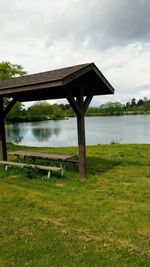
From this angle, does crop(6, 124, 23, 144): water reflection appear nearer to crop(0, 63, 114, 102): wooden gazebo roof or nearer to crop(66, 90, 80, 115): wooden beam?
crop(0, 63, 114, 102): wooden gazebo roof

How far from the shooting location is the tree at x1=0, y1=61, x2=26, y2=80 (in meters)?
16.4

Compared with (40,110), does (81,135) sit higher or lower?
Result: lower

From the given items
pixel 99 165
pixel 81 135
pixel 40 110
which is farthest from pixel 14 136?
pixel 40 110

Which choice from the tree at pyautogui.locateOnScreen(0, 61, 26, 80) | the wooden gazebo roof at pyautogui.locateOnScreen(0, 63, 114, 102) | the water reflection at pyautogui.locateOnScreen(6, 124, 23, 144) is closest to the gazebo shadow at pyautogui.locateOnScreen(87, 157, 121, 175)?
the wooden gazebo roof at pyautogui.locateOnScreen(0, 63, 114, 102)

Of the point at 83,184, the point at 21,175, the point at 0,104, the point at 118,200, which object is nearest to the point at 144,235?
the point at 118,200

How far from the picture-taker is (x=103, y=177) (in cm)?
700

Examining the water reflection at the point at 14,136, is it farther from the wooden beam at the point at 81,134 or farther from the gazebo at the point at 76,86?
the wooden beam at the point at 81,134

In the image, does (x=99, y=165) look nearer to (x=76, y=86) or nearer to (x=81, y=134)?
(x=81, y=134)

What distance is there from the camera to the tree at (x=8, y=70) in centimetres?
1639

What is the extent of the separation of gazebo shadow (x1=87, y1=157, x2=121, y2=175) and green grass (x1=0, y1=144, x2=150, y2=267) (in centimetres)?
65

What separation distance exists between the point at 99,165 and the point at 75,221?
4.62m

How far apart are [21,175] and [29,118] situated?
59198 mm

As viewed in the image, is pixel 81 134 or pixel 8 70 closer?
pixel 81 134

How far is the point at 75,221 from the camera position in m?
4.16
